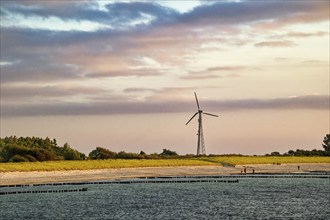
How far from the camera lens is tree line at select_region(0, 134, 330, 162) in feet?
456

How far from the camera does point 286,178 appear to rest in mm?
129125

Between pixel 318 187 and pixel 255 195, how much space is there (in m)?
18.9

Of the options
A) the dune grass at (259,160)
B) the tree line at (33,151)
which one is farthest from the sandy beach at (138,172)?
the tree line at (33,151)

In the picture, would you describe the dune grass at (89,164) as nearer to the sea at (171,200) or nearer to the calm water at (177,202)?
the sea at (171,200)

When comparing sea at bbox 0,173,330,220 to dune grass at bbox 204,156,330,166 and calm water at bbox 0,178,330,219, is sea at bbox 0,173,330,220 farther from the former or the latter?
dune grass at bbox 204,156,330,166

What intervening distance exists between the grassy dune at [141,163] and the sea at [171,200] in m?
11.8

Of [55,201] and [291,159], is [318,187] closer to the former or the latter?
[55,201]

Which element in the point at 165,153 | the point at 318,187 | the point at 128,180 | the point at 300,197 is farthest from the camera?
the point at 165,153

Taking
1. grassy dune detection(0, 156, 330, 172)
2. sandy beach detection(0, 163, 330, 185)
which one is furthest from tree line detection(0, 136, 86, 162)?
sandy beach detection(0, 163, 330, 185)

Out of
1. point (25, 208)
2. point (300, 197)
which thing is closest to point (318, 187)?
point (300, 197)

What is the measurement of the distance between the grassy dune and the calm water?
54.3 ft

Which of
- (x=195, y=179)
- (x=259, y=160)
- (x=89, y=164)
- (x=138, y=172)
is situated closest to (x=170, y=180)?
(x=195, y=179)

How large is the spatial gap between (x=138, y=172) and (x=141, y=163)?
8.71 meters

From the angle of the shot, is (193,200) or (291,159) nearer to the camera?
(193,200)
